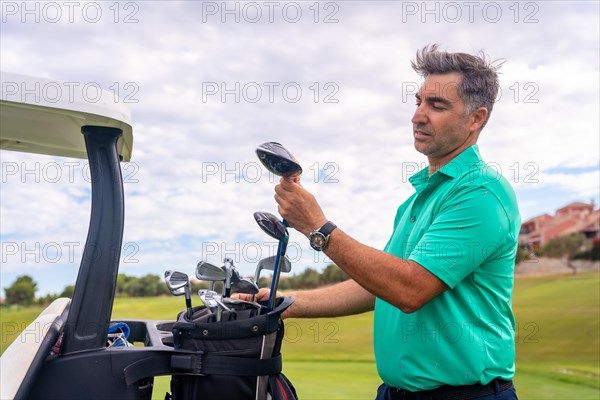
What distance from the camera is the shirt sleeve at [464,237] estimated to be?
2.16 m

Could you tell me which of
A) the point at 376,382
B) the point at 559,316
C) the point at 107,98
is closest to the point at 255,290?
the point at 107,98

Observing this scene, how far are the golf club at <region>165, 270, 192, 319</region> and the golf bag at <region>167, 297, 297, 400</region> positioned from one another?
149 mm

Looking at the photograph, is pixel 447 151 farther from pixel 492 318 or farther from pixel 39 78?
pixel 39 78

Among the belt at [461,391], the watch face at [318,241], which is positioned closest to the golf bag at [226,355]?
the watch face at [318,241]

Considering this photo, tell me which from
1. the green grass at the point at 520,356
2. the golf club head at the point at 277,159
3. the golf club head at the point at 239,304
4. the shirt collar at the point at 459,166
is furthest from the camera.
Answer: the green grass at the point at 520,356

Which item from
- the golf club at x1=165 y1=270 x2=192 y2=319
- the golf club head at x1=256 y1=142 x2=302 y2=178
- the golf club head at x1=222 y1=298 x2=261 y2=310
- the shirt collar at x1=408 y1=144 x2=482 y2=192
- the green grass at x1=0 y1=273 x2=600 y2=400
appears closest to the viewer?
the golf club head at x1=256 y1=142 x2=302 y2=178

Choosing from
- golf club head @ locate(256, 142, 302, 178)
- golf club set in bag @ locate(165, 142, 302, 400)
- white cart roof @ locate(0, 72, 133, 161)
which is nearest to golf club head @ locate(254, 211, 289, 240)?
golf club set in bag @ locate(165, 142, 302, 400)

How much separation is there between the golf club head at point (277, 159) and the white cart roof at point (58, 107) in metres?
0.55

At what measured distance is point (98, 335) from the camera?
6.97 feet

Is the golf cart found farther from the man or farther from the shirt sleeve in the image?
the shirt sleeve

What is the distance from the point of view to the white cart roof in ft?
6.98

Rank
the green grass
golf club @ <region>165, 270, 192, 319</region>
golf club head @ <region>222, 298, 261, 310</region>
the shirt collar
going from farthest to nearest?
1. the green grass
2. the shirt collar
3. golf club @ <region>165, 270, 192, 319</region>
4. golf club head @ <region>222, 298, 261, 310</region>

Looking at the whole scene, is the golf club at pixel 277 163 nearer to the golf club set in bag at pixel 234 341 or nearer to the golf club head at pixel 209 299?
the golf club set in bag at pixel 234 341

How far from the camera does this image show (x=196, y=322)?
82.8 inches
